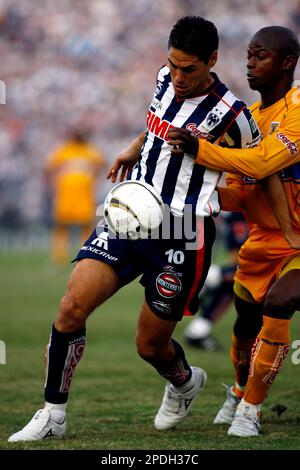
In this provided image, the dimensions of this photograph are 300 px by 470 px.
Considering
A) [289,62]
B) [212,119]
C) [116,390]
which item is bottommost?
[116,390]

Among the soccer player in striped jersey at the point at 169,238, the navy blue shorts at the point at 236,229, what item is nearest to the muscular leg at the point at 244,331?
the soccer player in striped jersey at the point at 169,238

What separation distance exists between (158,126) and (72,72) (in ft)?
60.6

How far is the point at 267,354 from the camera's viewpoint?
5.24m

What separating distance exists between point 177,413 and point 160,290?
0.97 meters

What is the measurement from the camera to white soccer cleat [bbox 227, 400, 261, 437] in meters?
5.26

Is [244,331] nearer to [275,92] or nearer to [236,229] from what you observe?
[275,92]

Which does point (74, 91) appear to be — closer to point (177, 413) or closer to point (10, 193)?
point (10, 193)

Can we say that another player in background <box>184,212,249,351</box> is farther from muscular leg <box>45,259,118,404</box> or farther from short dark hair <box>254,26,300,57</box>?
muscular leg <box>45,259,118,404</box>

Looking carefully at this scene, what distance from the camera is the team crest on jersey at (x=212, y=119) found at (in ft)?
17.1

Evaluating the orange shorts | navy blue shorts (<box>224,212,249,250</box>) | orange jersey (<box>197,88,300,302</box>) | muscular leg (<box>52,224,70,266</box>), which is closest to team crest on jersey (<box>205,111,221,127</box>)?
orange jersey (<box>197,88,300,302</box>)

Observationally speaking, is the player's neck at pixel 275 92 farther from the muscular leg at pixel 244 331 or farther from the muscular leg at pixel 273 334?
the muscular leg at pixel 244 331

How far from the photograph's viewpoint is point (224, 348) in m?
9.98

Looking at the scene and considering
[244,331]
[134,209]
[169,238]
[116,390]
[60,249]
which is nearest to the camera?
[134,209]

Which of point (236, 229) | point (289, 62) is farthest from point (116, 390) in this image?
point (289, 62)
